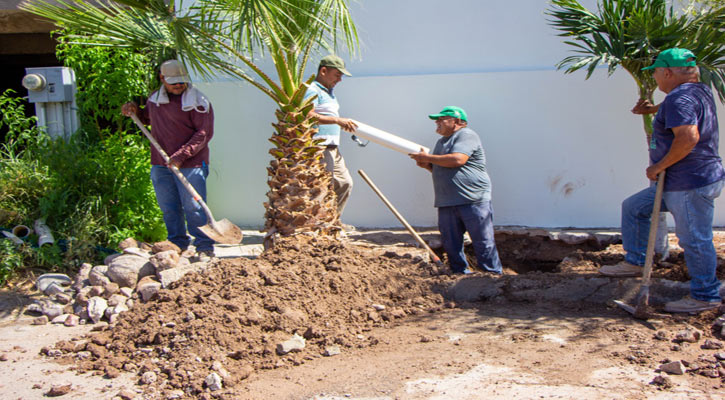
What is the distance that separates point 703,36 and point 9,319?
5.86 meters

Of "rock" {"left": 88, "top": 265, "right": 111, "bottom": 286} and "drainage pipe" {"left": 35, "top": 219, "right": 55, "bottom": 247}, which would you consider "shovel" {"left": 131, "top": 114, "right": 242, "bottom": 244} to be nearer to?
"rock" {"left": 88, "top": 265, "right": 111, "bottom": 286}

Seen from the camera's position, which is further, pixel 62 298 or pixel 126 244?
pixel 126 244

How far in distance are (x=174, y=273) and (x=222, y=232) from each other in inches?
27.8

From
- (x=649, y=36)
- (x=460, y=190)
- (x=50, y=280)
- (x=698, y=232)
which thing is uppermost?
(x=649, y=36)

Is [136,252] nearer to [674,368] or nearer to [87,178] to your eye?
[87,178]

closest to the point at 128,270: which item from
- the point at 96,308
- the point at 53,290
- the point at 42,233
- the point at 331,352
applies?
the point at 96,308

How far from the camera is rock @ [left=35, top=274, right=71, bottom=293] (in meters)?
4.91

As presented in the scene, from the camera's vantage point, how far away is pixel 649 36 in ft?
16.2

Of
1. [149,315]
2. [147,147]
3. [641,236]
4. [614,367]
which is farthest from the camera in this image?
[147,147]

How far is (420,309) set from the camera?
4.39m

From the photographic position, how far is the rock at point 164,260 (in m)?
4.87

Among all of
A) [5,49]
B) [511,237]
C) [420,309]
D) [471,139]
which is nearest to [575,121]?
[511,237]

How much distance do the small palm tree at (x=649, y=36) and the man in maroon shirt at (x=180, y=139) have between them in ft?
11.2

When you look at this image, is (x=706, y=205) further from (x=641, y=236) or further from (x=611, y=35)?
(x=611, y=35)
